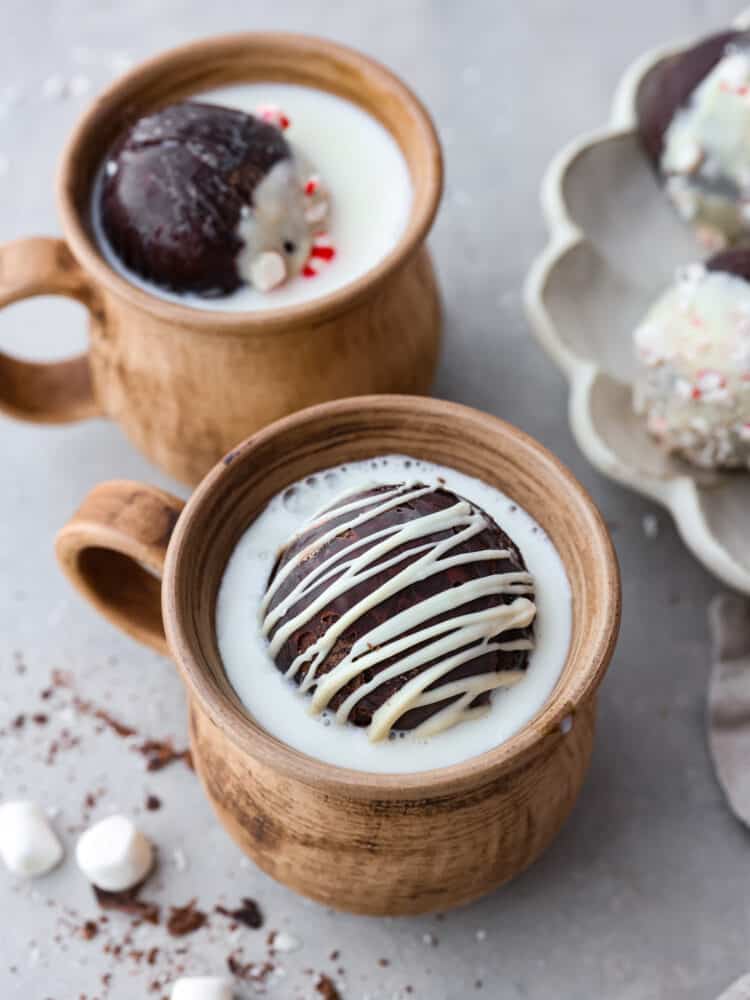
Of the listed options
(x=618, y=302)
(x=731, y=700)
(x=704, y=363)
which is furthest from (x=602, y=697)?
(x=618, y=302)

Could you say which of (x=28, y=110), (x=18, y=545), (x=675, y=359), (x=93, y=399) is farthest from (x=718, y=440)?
(x=28, y=110)

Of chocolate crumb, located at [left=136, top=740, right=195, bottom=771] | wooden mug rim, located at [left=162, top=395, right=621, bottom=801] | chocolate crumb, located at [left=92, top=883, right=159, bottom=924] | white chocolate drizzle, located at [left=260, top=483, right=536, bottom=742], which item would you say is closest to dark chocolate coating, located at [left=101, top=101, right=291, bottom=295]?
wooden mug rim, located at [left=162, top=395, right=621, bottom=801]

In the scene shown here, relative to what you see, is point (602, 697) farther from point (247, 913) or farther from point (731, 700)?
point (247, 913)

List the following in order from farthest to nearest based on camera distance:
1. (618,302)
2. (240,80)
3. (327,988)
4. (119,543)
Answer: (618,302)
(240,80)
(327,988)
(119,543)

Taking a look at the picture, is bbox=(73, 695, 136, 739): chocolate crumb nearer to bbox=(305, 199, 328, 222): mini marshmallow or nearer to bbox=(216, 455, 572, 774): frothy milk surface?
bbox=(216, 455, 572, 774): frothy milk surface

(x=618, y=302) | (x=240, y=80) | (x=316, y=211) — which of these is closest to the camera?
(x=316, y=211)

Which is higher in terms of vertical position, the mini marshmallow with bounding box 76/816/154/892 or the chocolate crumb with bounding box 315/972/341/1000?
the mini marshmallow with bounding box 76/816/154/892
